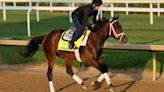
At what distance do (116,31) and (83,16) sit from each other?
823 millimetres

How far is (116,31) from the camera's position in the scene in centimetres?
1019

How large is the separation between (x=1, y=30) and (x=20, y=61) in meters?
6.24

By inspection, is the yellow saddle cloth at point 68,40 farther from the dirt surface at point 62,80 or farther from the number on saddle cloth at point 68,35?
the dirt surface at point 62,80

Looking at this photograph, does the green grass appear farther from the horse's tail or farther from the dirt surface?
the horse's tail

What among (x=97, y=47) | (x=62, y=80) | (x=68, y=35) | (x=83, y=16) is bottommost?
(x=62, y=80)

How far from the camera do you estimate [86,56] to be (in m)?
10.3

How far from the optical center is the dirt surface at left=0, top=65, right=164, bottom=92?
10.9 metres

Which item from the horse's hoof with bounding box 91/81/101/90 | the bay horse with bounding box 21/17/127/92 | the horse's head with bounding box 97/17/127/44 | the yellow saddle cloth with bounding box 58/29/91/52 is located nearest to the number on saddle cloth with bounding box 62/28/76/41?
the yellow saddle cloth with bounding box 58/29/91/52

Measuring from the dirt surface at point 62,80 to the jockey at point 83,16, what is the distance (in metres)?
1.08

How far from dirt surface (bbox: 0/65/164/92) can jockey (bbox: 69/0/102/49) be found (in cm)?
108

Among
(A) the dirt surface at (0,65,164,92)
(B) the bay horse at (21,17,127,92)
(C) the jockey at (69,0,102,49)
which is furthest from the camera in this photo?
(A) the dirt surface at (0,65,164,92)

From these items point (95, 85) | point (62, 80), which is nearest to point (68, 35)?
point (95, 85)

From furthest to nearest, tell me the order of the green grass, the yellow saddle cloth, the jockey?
1. the green grass
2. the yellow saddle cloth
3. the jockey

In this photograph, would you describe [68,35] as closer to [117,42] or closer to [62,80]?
[62,80]
